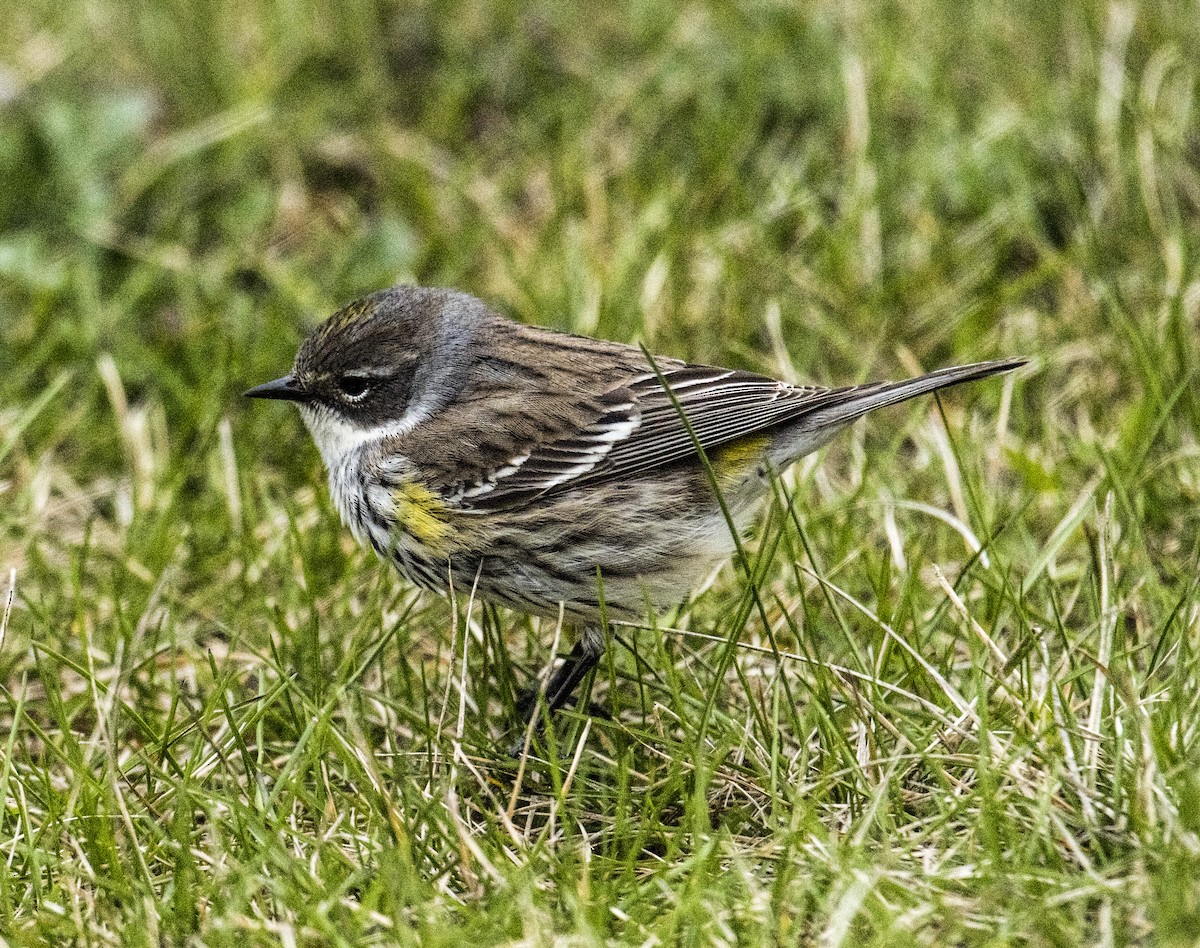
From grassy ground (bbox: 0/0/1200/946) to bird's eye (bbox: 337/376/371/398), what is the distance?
0.51 m

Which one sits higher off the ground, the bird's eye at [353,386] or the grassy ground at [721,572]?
the bird's eye at [353,386]

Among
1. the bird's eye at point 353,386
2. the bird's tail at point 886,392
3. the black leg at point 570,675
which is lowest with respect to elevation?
the black leg at point 570,675

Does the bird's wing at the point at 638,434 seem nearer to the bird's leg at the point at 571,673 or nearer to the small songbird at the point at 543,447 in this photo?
the small songbird at the point at 543,447

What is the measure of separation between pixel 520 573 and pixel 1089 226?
3187 millimetres

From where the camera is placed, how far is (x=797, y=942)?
3.26 metres

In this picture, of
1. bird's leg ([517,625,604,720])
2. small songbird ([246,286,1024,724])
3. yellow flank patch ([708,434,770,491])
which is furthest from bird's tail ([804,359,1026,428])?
bird's leg ([517,625,604,720])

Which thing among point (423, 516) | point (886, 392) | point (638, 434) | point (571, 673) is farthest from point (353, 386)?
point (886, 392)

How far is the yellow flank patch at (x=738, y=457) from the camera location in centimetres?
471

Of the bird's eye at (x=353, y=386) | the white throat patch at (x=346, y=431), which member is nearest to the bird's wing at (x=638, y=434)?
the white throat patch at (x=346, y=431)

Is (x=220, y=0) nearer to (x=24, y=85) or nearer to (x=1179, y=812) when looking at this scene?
(x=24, y=85)

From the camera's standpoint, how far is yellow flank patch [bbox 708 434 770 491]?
15.5ft

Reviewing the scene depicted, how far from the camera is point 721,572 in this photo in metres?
5.21

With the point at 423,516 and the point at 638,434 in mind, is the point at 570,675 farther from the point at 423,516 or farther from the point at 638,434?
the point at 638,434

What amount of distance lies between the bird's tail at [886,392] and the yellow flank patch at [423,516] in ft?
3.51
